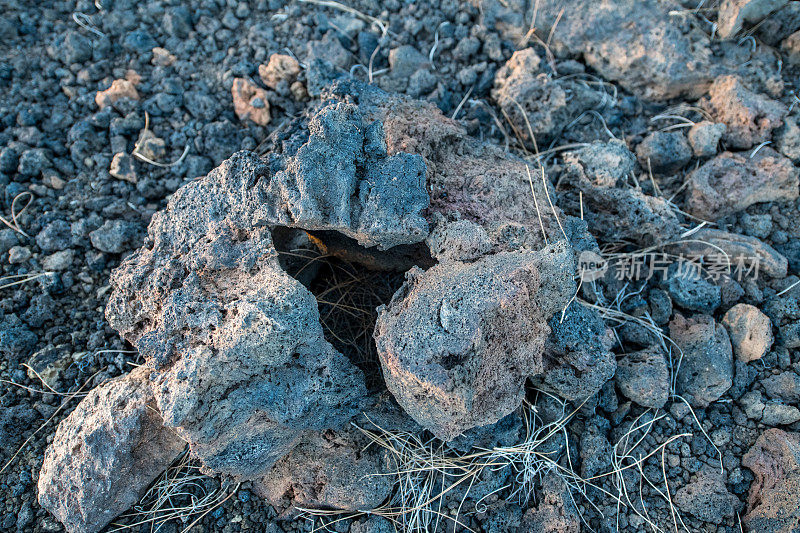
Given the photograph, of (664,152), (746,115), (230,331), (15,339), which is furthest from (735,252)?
(15,339)

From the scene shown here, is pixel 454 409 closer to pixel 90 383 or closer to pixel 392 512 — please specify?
pixel 392 512

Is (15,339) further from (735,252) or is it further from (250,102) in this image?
(735,252)

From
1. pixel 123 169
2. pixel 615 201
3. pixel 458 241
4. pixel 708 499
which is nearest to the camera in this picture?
pixel 458 241

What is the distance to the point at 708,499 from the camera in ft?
7.30

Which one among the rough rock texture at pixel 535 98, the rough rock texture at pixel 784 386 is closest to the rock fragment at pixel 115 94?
the rough rock texture at pixel 535 98

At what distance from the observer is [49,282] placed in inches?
100

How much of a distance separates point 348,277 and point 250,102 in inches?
47.0

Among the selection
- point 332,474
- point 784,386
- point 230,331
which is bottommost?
point 332,474

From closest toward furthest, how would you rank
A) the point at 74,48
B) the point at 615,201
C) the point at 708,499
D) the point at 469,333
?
the point at 469,333 → the point at 708,499 → the point at 615,201 → the point at 74,48

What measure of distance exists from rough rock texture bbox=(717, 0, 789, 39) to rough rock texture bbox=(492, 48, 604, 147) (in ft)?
2.86

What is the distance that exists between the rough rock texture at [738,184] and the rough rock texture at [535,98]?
73cm

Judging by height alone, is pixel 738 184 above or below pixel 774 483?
above

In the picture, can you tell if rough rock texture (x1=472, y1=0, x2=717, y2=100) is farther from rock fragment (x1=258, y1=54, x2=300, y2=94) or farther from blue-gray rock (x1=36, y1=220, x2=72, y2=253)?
blue-gray rock (x1=36, y1=220, x2=72, y2=253)

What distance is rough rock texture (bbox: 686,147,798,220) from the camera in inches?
105
